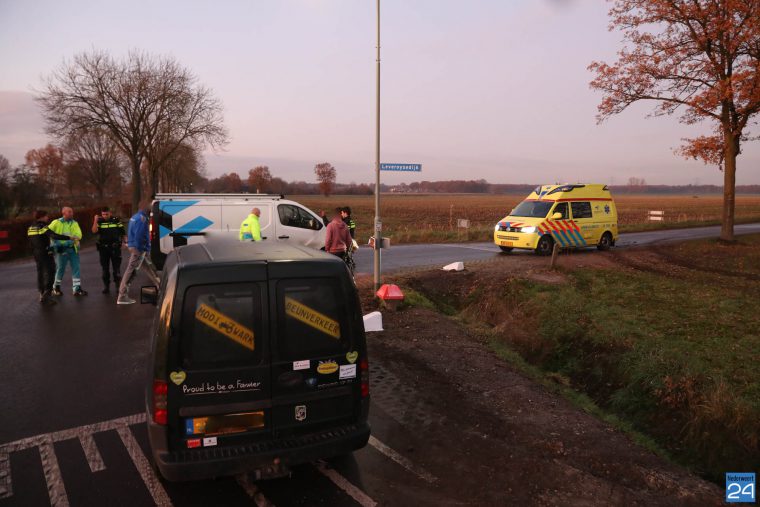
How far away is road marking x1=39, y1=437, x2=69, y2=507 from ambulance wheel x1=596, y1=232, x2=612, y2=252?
17668mm

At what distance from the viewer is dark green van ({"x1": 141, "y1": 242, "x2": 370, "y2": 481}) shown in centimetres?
348

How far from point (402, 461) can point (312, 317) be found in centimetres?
169

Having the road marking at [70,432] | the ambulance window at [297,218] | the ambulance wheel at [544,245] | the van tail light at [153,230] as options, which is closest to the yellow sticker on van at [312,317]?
the road marking at [70,432]

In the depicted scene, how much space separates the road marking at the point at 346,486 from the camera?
12.6 ft

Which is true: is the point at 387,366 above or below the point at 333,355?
below

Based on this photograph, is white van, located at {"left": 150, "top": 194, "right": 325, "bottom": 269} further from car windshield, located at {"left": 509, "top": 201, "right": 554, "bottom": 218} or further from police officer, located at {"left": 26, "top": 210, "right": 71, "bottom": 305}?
car windshield, located at {"left": 509, "top": 201, "right": 554, "bottom": 218}

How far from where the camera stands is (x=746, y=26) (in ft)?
53.2

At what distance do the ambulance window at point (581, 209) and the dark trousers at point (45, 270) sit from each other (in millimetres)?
14970

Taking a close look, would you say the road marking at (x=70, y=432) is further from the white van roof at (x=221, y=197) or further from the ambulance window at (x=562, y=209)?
the ambulance window at (x=562, y=209)

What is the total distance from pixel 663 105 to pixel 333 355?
1924 centimetres

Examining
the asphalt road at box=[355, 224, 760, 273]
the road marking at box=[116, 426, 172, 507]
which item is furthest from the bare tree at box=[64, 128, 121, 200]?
the road marking at box=[116, 426, 172, 507]

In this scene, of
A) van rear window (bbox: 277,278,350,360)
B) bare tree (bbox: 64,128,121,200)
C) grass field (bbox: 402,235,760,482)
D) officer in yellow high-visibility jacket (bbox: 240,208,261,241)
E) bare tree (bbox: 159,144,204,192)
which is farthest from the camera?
bare tree (bbox: 64,128,121,200)

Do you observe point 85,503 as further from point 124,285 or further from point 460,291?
point 460,291

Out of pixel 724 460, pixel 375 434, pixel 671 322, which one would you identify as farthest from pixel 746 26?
pixel 375 434
